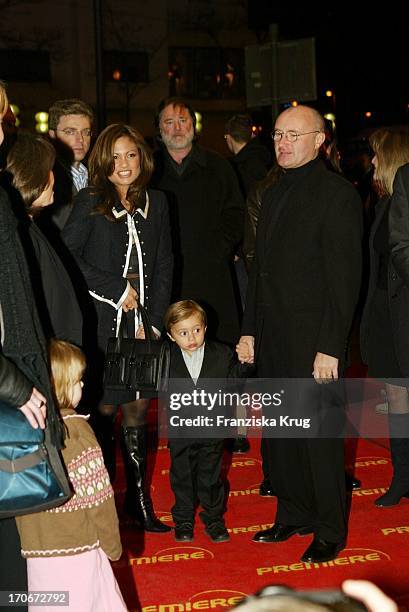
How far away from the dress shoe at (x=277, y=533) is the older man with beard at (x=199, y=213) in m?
1.71

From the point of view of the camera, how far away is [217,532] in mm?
4664

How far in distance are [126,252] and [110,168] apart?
0.43 metres

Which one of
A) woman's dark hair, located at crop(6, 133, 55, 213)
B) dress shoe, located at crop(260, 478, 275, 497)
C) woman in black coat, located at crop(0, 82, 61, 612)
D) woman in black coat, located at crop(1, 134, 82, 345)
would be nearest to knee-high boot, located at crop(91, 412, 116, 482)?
dress shoe, located at crop(260, 478, 275, 497)

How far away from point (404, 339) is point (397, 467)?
825mm

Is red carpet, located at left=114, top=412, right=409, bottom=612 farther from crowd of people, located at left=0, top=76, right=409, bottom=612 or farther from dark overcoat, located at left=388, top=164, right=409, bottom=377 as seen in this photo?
dark overcoat, located at left=388, top=164, right=409, bottom=377

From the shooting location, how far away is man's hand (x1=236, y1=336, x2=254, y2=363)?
4801 millimetres

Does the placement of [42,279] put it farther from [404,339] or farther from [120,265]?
[404,339]

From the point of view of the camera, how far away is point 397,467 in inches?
203

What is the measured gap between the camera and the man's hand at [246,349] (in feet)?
15.8

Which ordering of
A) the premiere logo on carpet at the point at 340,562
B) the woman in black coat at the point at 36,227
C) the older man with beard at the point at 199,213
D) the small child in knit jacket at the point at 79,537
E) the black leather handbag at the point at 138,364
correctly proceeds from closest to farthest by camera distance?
the small child in knit jacket at the point at 79,537 < the woman in black coat at the point at 36,227 < the premiere logo on carpet at the point at 340,562 < the black leather handbag at the point at 138,364 < the older man with beard at the point at 199,213

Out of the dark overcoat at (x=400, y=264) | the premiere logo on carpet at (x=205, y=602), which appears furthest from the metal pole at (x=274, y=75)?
the premiere logo on carpet at (x=205, y=602)

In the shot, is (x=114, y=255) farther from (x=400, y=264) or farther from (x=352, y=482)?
(x=352, y=482)

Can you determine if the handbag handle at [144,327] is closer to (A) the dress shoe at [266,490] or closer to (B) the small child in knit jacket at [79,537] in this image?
(A) the dress shoe at [266,490]

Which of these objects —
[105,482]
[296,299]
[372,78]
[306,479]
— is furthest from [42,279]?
[372,78]
